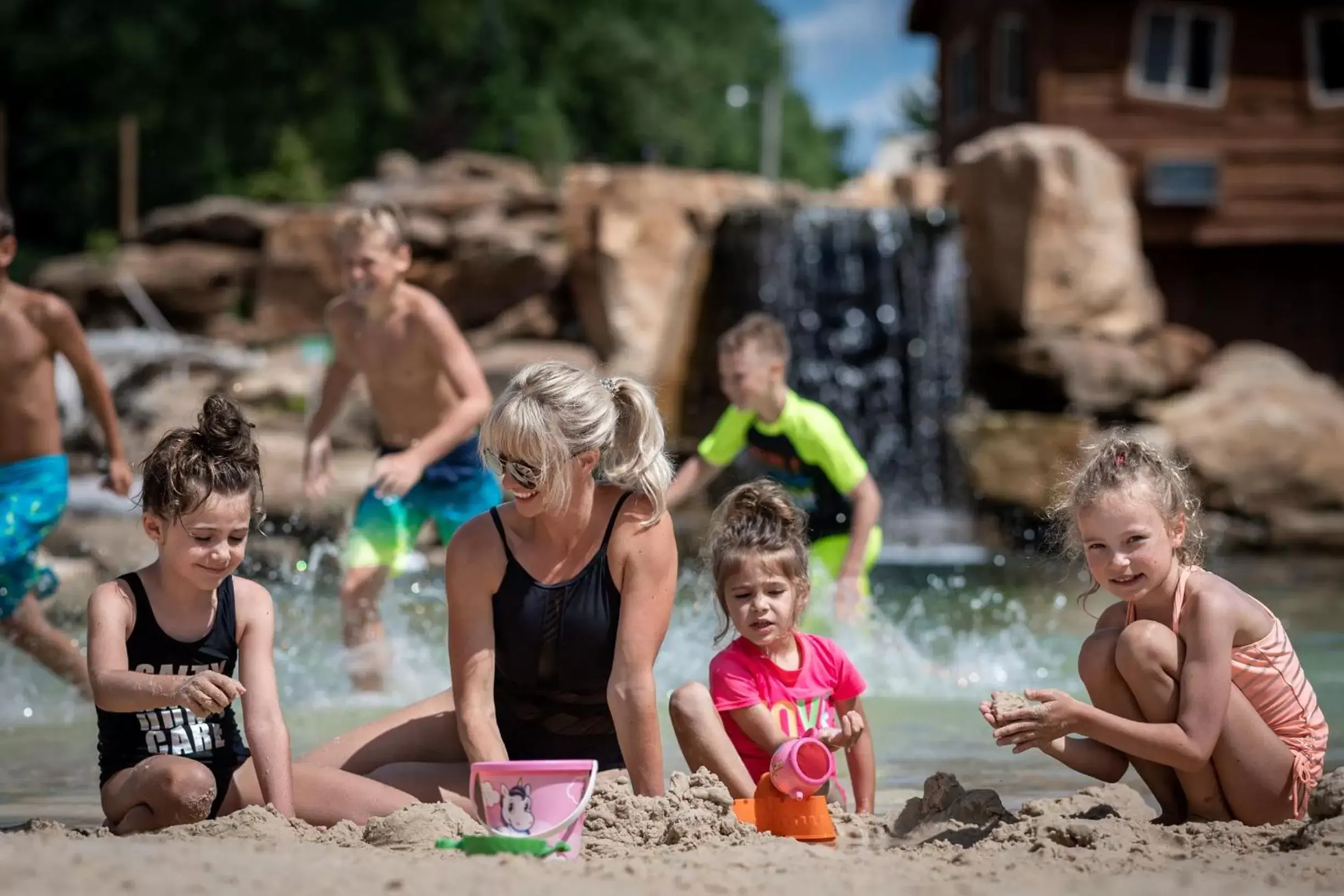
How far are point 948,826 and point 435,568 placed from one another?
647 cm

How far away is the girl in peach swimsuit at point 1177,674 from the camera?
3.11 metres

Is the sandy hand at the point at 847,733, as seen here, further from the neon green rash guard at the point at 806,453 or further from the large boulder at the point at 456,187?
the large boulder at the point at 456,187

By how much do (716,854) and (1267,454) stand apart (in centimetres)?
1088

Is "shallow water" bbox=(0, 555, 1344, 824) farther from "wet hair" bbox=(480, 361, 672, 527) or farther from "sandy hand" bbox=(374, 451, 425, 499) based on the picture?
"wet hair" bbox=(480, 361, 672, 527)

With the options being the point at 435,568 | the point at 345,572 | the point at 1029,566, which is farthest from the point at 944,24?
the point at 345,572

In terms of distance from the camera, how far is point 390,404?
19.4ft

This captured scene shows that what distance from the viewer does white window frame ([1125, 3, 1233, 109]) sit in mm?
17625

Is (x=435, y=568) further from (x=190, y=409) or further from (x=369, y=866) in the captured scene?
(x=369, y=866)

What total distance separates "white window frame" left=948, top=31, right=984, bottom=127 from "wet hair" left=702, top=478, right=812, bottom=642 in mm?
17341

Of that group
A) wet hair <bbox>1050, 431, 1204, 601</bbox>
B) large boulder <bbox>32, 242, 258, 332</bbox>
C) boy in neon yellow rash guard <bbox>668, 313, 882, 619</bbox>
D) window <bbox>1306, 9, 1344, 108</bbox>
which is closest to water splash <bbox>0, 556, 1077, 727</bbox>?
boy in neon yellow rash guard <bbox>668, 313, 882, 619</bbox>

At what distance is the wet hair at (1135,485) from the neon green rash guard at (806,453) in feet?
7.49

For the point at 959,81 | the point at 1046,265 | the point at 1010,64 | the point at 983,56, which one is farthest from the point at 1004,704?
the point at 959,81

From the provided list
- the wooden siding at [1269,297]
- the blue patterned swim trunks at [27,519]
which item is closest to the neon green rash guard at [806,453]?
the blue patterned swim trunks at [27,519]

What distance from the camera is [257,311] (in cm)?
1645
